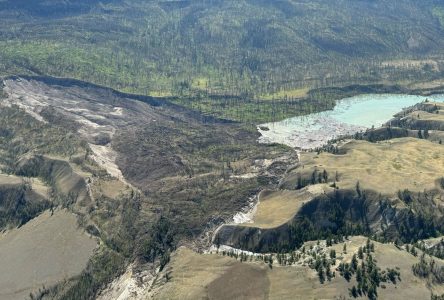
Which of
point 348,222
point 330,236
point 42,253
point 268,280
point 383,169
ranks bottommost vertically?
point 42,253

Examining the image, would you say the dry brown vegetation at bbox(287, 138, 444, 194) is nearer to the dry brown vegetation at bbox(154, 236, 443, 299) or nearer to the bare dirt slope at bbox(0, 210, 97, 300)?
the dry brown vegetation at bbox(154, 236, 443, 299)

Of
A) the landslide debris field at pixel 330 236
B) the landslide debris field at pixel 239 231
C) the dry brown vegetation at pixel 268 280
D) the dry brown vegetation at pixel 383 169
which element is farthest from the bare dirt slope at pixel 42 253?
the dry brown vegetation at pixel 383 169

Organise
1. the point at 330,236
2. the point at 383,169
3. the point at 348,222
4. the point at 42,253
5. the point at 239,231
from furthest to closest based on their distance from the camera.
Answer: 1. the point at 383,169
2. the point at 348,222
3. the point at 239,231
4. the point at 42,253
5. the point at 330,236

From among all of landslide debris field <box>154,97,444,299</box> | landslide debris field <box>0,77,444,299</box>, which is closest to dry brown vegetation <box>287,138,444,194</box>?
landslide debris field <box>154,97,444,299</box>

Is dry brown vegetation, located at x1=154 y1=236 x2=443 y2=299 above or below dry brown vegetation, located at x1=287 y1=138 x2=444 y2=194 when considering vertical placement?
below

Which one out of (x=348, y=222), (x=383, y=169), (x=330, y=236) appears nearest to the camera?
(x=330, y=236)

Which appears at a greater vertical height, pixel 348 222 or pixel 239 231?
pixel 348 222

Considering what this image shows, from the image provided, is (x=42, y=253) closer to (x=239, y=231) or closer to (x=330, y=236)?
(x=239, y=231)

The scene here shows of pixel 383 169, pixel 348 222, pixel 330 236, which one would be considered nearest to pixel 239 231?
pixel 330 236
